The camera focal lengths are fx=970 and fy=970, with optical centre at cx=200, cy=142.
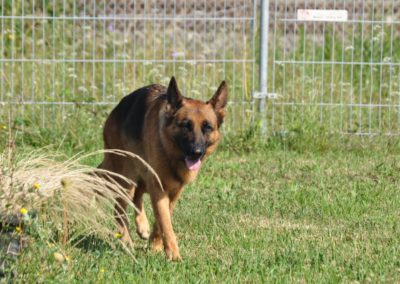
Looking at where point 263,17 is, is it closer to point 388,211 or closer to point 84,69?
point 84,69

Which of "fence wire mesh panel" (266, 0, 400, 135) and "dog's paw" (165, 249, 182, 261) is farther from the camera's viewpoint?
"fence wire mesh panel" (266, 0, 400, 135)

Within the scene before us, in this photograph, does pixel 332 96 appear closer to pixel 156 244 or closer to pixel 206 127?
pixel 206 127

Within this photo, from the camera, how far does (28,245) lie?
505 centimetres

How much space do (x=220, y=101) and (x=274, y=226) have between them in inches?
41.8

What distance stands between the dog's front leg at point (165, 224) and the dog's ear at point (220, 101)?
69cm

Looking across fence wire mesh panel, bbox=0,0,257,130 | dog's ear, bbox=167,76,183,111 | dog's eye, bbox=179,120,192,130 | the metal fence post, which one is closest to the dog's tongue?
dog's eye, bbox=179,120,192,130

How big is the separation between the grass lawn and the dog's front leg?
0.30 feet

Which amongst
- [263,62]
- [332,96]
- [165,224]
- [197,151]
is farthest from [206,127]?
[332,96]

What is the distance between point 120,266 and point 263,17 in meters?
5.40

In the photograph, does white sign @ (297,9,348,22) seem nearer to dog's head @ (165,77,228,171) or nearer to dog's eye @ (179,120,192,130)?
dog's head @ (165,77,228,171)

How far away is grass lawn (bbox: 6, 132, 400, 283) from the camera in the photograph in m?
5.48

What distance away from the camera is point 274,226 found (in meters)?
7.03

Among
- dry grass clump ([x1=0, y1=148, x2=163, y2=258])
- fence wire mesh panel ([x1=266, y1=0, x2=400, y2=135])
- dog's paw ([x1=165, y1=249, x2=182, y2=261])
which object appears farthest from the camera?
fence wire mesh panel ([x1=266, y1=0, x2=400, y2=135])

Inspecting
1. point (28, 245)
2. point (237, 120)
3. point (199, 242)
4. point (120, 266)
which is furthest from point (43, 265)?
point (237, 120)
